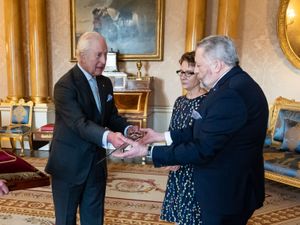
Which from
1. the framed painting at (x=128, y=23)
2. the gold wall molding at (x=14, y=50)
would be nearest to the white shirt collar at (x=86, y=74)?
the framed painting at (x=128, y=23)

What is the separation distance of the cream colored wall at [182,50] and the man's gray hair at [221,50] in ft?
13.8

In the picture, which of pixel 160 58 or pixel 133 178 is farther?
pixel 160 58

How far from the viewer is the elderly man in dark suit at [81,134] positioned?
1699 mm

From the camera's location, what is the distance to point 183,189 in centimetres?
186

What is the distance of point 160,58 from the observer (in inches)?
216

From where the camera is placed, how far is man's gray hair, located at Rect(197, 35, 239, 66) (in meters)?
1.35

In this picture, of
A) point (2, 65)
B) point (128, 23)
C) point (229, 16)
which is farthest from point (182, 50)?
point (2, 65)

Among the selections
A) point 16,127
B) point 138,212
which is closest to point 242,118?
point 138,212

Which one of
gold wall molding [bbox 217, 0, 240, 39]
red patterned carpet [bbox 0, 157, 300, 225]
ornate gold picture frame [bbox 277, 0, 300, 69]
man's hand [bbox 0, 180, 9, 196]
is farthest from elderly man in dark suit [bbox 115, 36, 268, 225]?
ornate gold picture frame [bbox 277, 0, 300, 69]

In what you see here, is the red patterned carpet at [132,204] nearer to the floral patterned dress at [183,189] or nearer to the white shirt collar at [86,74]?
the floral patterned dress at [183,189]

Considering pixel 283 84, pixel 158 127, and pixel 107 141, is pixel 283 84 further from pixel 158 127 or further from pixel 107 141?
pixel 107 141

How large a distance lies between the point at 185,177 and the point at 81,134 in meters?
0.73

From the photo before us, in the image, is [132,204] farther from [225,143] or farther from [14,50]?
[14,50]

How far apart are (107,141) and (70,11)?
4.73 meters
